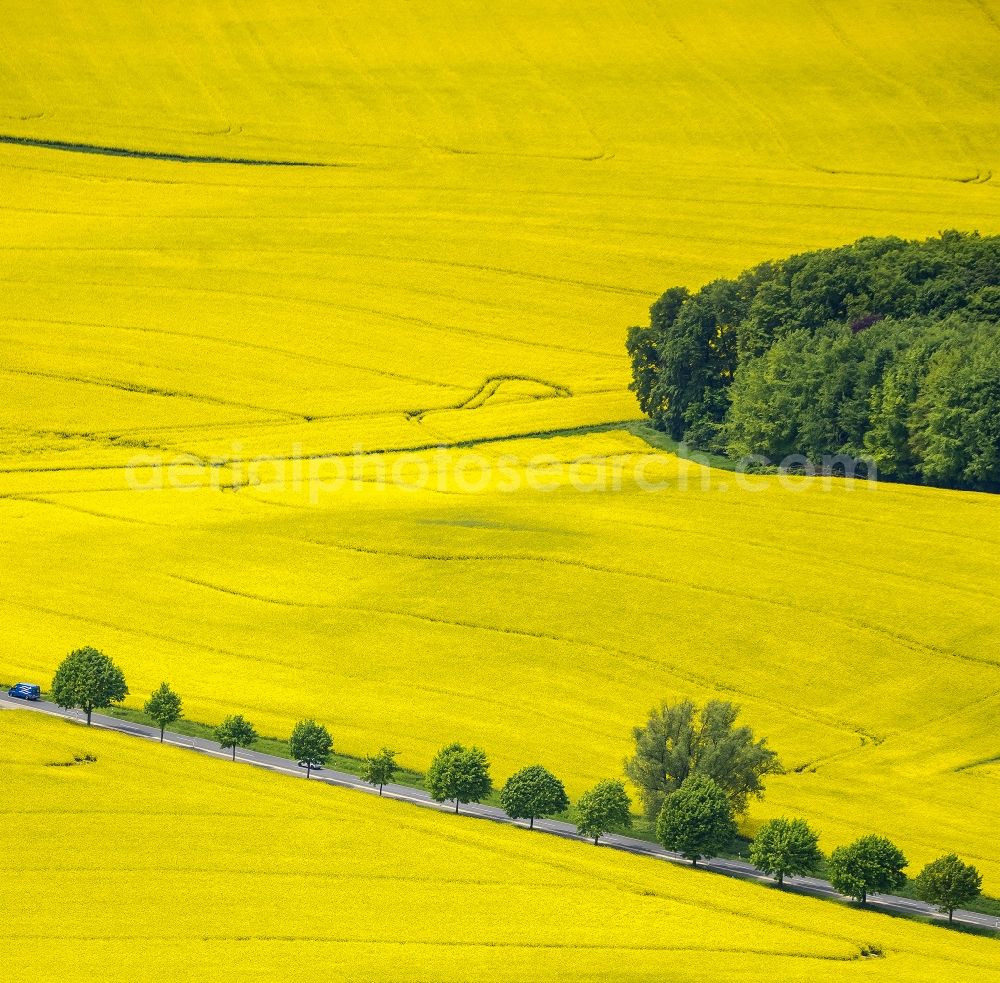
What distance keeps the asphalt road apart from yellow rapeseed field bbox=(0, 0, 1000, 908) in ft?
5.41

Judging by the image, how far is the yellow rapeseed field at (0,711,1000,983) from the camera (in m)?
50.8

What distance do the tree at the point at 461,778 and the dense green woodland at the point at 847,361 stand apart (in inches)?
1153

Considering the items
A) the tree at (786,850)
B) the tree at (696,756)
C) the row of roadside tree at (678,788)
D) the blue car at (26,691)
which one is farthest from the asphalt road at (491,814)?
the tree at (696,756)

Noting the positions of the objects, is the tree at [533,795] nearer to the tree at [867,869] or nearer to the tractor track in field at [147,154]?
the tree at [867,869]

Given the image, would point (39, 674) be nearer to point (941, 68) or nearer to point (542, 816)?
point (542, 816)

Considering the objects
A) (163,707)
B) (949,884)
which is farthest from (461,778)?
Result: (949,884)

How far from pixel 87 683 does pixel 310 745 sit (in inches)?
288

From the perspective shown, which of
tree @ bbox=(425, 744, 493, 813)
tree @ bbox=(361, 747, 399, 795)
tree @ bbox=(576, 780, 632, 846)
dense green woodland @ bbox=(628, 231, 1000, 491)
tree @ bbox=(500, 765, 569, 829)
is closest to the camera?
tree @ bbox=(576, 780, 632, 846)

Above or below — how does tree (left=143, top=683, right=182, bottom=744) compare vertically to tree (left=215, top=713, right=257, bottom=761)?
above

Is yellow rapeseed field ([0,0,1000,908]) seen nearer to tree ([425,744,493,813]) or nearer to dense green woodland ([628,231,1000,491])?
dense green woodland ([628,231,1000,491])

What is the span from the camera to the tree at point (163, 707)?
6775 centimetres

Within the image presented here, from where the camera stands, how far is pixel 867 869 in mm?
58250

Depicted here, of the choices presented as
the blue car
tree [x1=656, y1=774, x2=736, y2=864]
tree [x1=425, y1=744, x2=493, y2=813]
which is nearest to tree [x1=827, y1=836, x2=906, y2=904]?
tree [x1=656, y1=774, x2=736, y2=864]

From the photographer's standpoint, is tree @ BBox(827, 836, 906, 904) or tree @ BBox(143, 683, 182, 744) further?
tree @ BBox(143, 683, 182, 744)
